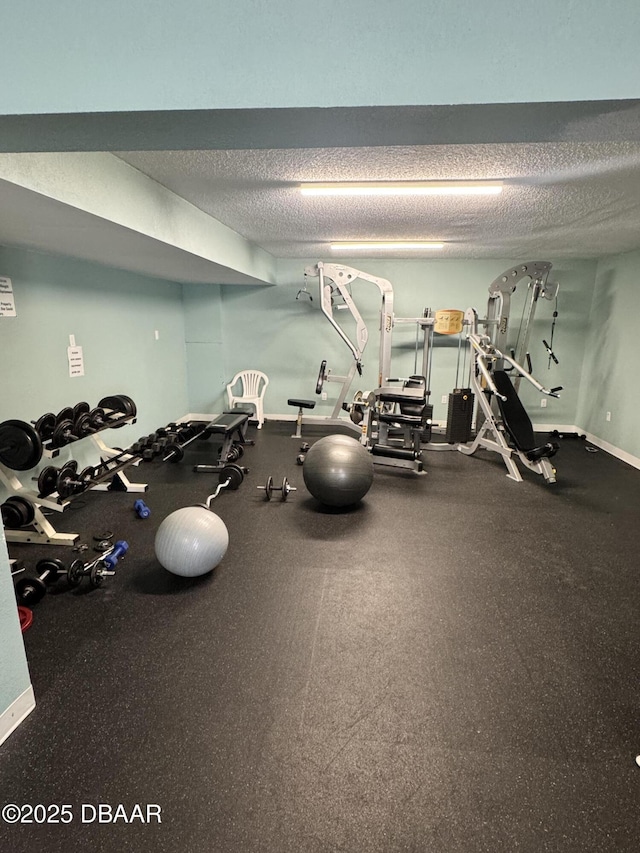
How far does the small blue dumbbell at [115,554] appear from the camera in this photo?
2453 millimetres

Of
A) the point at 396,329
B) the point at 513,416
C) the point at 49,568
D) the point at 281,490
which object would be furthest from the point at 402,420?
the point at 49,568

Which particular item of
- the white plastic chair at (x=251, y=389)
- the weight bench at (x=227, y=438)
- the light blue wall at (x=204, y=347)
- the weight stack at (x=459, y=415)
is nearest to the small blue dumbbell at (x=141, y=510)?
the weight bench at (x=227, y=438)

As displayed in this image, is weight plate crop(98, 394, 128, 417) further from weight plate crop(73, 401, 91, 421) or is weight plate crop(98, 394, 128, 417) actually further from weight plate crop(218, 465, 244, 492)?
weight plate crop(218, 465, 244, 492)

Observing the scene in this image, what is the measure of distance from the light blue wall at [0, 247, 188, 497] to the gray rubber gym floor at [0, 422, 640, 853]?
3.48ft

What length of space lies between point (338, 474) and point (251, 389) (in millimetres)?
2974

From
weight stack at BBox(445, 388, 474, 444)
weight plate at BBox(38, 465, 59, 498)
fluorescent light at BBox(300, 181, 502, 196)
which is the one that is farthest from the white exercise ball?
weight stack at BBox(445, 388, 474, 444)

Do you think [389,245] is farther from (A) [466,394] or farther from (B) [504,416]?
(B) [504,416]

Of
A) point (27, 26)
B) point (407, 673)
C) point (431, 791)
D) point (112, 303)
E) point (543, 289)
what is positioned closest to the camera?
point (27, 26)

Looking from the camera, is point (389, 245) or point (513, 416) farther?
point (389, 245)

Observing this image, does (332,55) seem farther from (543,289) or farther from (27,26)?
(543,289)

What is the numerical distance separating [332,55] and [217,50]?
223 mm

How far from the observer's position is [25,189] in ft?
5.14

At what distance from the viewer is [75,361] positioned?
356 centimetres

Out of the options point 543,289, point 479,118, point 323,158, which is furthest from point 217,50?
point 543,289
